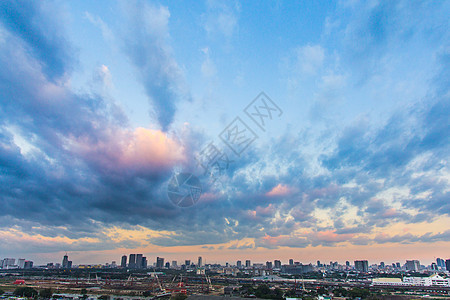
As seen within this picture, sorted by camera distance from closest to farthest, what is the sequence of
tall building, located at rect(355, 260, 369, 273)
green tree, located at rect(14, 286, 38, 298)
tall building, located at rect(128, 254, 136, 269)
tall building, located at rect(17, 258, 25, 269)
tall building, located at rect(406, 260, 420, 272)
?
green tree, located at rect(14, 286, 38, 298) → tall building, located at rect(355, 260, 369, 273) → tall building, located at rect(406, 260, 420, 272) → tall building, located at rect(17, 258, 25, 269) → tall building, located at rect(128, 254, 136, 269)

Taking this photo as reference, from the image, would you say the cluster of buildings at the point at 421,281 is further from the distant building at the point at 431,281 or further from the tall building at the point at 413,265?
the tall building at the point at 413,265

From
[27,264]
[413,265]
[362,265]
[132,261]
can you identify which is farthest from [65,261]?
[413,265]

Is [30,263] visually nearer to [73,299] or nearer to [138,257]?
[138,257]

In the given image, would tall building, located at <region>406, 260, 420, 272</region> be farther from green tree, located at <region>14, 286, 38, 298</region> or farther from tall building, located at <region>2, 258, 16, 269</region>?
tall building, located at <region>2, 258, 16, 269</region>

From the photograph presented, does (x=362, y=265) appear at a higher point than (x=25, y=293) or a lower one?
lower

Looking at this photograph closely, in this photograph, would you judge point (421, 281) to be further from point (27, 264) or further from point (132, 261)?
point (27, 264)

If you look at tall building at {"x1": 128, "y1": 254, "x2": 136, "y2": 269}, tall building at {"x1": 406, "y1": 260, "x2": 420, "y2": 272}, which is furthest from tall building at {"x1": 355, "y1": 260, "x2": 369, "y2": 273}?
tall building at {"x1": 128, "y1": 254, "x2": 136, "y2": 269}

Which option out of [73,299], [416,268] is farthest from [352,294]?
[416,268]

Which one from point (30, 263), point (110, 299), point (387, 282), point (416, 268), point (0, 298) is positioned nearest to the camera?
point (0, 298)

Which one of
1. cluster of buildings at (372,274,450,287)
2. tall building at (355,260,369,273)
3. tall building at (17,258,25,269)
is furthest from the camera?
tall building at (17,258,25,269)

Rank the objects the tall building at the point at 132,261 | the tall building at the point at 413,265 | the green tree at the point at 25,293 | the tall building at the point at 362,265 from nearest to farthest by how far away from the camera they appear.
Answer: the green tree at the point at 25,293, the tall building at the point at 362,265, the tall building at the point at 413,265, the tall building at the point at 132,261

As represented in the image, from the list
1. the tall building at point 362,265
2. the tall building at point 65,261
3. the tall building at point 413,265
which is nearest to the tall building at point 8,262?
the tall building at point 65,261
